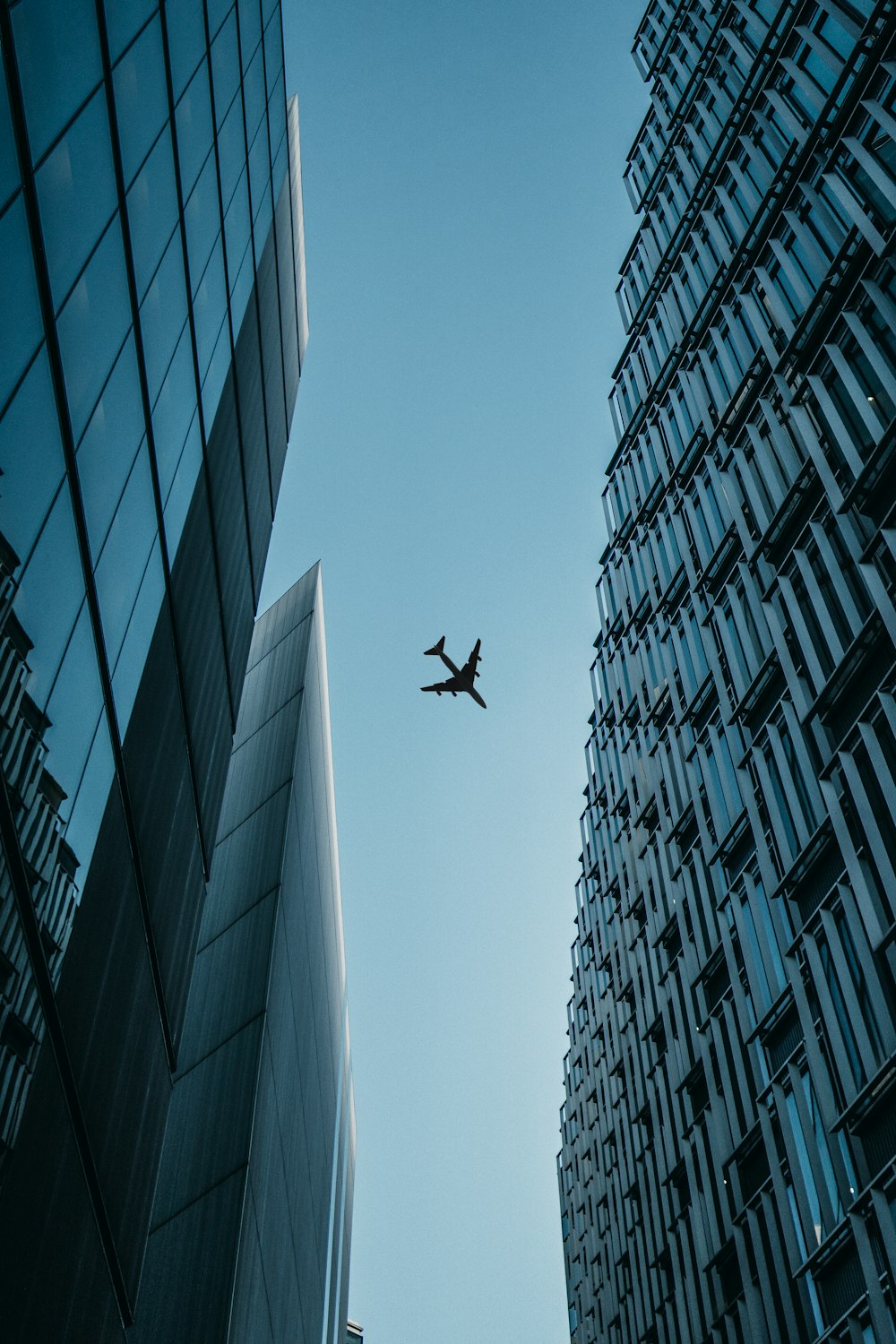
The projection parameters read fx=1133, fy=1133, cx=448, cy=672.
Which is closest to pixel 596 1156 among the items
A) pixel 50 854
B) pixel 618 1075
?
pixel 618 1075

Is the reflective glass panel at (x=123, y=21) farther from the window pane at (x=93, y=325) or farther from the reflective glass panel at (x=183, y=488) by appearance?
the reflective glass panel at (x=183, y=488)

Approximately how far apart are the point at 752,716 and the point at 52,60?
770 inches

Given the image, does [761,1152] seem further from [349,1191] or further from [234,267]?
[349,1191]

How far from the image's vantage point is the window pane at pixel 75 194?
10469 mm

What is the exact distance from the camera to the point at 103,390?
1240 cm

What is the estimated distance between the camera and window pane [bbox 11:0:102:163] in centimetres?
976

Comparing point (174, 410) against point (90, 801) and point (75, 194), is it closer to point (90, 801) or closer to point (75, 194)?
point (75, 194)

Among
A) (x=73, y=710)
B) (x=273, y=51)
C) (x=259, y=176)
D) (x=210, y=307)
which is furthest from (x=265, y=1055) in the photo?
(x=273, y=51)

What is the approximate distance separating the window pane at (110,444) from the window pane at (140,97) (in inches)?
87.2

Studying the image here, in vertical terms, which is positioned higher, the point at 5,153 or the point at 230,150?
the point at 230,150

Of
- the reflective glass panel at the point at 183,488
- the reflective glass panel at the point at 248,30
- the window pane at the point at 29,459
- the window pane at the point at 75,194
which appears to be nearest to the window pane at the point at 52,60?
the window pane at the point at 75,194

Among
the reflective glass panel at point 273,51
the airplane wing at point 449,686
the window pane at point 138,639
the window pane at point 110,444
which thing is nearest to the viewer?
the window pane at point 110,444

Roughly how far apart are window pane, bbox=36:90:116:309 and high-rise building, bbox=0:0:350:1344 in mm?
44

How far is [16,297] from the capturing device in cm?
961
